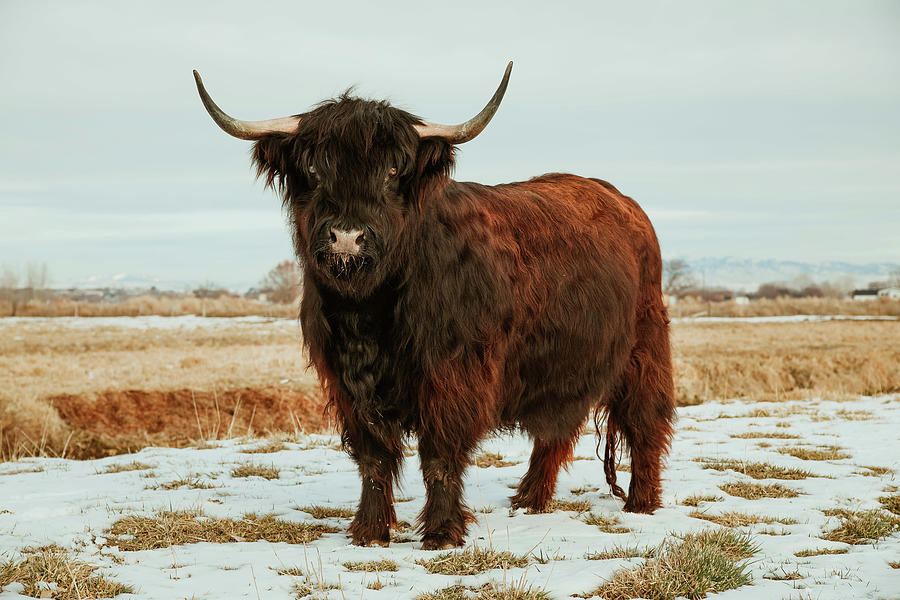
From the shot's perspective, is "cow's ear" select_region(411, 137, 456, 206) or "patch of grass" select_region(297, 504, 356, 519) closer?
"cow's ear" select_region(411, 137, 456, 206)

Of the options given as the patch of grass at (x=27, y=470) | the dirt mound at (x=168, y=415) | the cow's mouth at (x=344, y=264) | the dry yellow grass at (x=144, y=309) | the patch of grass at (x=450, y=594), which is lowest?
the dirt mound at (x=168, y=415)

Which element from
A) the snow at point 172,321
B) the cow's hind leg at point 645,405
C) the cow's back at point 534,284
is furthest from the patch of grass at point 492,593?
the snow at point 172,321

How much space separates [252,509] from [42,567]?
5.61ft

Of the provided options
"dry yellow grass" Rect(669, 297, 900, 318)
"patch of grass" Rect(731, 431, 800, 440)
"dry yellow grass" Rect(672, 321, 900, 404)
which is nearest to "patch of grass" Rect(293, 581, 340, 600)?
"patch of grass" Rect(731, 431, 800, 440)

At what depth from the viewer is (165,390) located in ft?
43.1

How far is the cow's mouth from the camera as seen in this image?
399 cm

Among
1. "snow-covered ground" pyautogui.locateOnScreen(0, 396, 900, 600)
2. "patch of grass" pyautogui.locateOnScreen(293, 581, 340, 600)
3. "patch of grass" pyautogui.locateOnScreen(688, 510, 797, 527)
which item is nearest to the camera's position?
"patch of grass" pyautogui.locateOnScreen(293, 581, 340, 600)

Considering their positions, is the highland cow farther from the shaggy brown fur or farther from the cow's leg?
the cow's leg

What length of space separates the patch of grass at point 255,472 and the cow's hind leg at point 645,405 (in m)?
2.81

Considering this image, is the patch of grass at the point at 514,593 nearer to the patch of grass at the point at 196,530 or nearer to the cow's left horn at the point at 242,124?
the patch of grass at the point at 196,530

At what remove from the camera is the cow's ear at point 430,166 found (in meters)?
4.42

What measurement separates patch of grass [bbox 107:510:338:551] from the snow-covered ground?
0.33 feet

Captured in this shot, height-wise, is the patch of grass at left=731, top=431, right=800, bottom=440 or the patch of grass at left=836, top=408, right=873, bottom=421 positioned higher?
the patch of grass at left=836, top=408, right=873, bottom=421

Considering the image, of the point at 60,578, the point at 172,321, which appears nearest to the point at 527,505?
the point at 60,578
